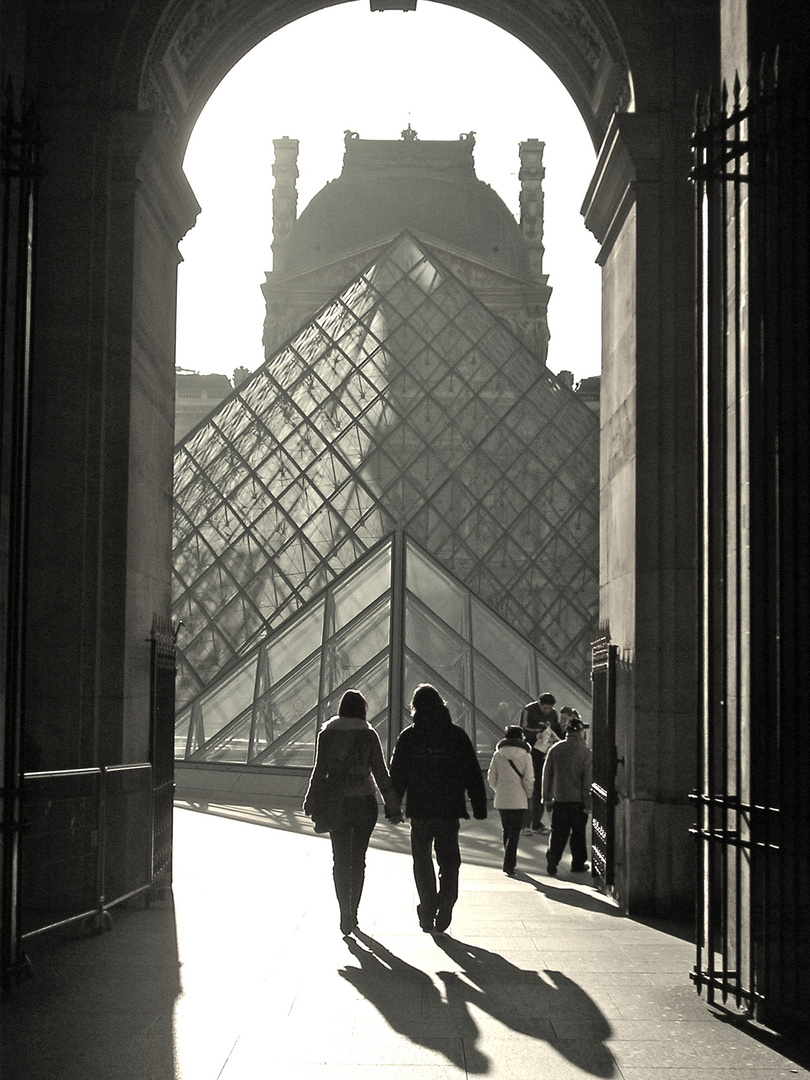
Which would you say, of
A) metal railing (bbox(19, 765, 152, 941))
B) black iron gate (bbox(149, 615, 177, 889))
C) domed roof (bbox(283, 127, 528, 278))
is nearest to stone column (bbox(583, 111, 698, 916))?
black iron gate (bbox(149, 615, 177, 889))

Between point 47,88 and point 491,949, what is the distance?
5.10m

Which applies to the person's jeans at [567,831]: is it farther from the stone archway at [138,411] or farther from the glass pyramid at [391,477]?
the glass pyramid at [391,477]

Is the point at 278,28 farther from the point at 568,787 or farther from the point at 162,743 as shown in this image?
the point at 568,787

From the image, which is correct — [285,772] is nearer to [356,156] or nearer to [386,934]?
[386,934]

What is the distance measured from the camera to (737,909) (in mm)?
5352

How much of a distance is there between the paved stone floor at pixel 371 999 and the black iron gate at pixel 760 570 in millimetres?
332

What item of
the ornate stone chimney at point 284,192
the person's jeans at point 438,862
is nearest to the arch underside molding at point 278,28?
the person's jeans at point 438,862

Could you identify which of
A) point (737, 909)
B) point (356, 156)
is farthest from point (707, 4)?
point (356, 156)

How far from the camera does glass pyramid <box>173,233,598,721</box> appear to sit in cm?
2905

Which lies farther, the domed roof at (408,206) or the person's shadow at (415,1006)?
the domed roof at (408,206)

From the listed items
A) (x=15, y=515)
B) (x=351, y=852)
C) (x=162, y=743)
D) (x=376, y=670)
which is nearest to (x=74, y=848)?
(x=351, y=852)

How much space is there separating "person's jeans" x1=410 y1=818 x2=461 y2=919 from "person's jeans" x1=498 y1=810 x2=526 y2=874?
222 centimetres

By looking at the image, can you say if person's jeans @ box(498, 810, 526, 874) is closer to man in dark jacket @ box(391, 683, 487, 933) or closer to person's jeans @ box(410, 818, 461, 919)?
man in dark jacket @ box(391, 683, 487, 933)

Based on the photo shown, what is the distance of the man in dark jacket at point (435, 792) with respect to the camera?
711 cm
